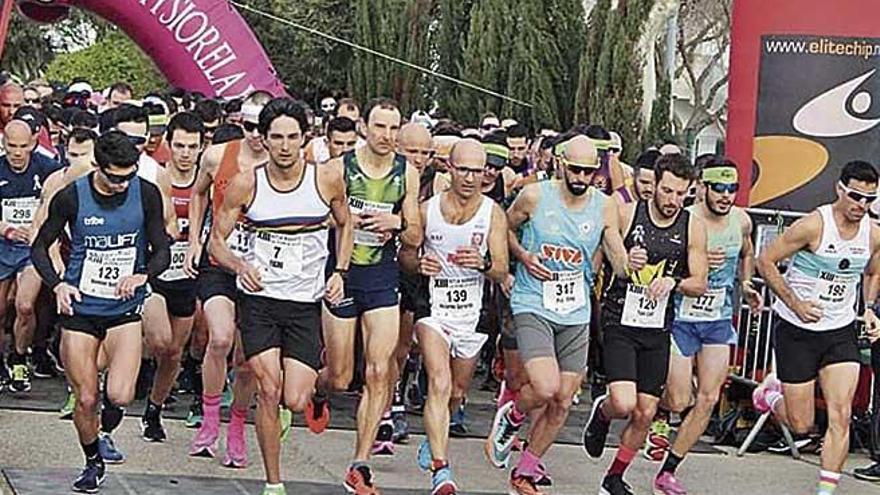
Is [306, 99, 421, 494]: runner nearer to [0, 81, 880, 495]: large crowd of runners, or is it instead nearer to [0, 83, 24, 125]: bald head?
[0, 81, 880, 495]: large crowd of runners

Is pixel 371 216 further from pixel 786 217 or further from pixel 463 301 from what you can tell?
pixel 786 217

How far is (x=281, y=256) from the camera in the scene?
8227 millimetres

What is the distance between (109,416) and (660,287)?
3110 mm

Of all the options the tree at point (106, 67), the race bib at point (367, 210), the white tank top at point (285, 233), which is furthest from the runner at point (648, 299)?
the tree at point (106, 67)

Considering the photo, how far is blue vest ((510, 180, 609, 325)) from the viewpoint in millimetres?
8797

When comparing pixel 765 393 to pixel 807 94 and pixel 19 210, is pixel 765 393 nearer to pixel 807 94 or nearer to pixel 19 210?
pixel 807 94

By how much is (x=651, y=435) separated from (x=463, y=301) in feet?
8.07

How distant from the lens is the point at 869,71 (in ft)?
38.9

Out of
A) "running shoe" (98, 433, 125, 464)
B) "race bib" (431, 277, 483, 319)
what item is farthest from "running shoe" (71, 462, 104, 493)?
"race bib" (431, 277, 483, 319)

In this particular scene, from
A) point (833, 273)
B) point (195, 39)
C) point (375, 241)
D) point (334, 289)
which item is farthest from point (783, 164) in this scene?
point (195, 39)

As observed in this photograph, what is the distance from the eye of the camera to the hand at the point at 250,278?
8180 mm

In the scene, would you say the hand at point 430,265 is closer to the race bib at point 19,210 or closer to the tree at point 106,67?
the race bib at point 19,210

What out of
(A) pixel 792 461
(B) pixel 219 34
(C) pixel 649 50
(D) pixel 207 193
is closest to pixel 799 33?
(A) pixel 792 461

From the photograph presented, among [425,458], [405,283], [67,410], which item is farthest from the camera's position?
[67,410]
